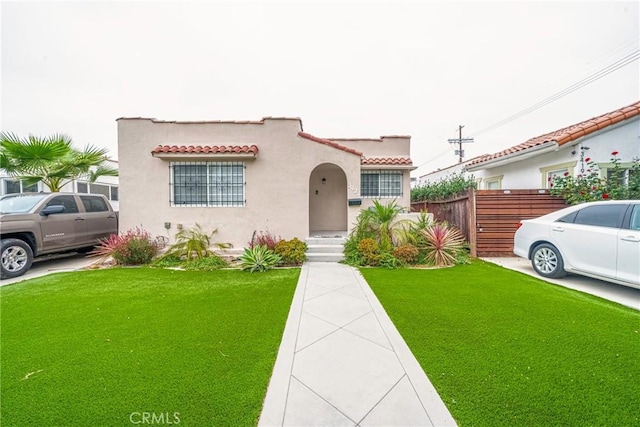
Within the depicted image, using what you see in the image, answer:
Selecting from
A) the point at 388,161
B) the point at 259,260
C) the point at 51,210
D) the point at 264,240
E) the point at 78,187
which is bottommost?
the point at 259,260

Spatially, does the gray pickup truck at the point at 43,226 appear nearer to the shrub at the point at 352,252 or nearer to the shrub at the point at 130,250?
the shrub at the point at 130,250

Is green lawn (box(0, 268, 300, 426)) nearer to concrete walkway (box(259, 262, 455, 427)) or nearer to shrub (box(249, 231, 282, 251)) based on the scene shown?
concrete walkway (box(259, 262, 455, 427))

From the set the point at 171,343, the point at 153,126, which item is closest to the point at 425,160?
the point at 153,126

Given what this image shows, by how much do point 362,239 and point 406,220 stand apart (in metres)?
1.74

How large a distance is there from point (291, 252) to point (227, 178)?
12.2 ft

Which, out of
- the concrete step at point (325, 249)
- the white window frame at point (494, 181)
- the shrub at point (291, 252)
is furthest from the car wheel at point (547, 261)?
the white window frame at point (494, 181)

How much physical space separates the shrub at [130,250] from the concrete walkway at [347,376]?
6.10m

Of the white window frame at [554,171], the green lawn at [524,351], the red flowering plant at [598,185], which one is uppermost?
the white window frame at [554,171]

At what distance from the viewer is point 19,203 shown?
670 cm

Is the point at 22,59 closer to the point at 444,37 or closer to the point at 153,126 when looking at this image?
the point at 153,126

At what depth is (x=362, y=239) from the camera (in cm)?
759

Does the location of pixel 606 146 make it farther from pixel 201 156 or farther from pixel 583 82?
pixel 201 156

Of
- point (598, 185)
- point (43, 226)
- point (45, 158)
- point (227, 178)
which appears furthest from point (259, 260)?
point (598, 185)

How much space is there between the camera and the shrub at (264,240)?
7.45 metres
